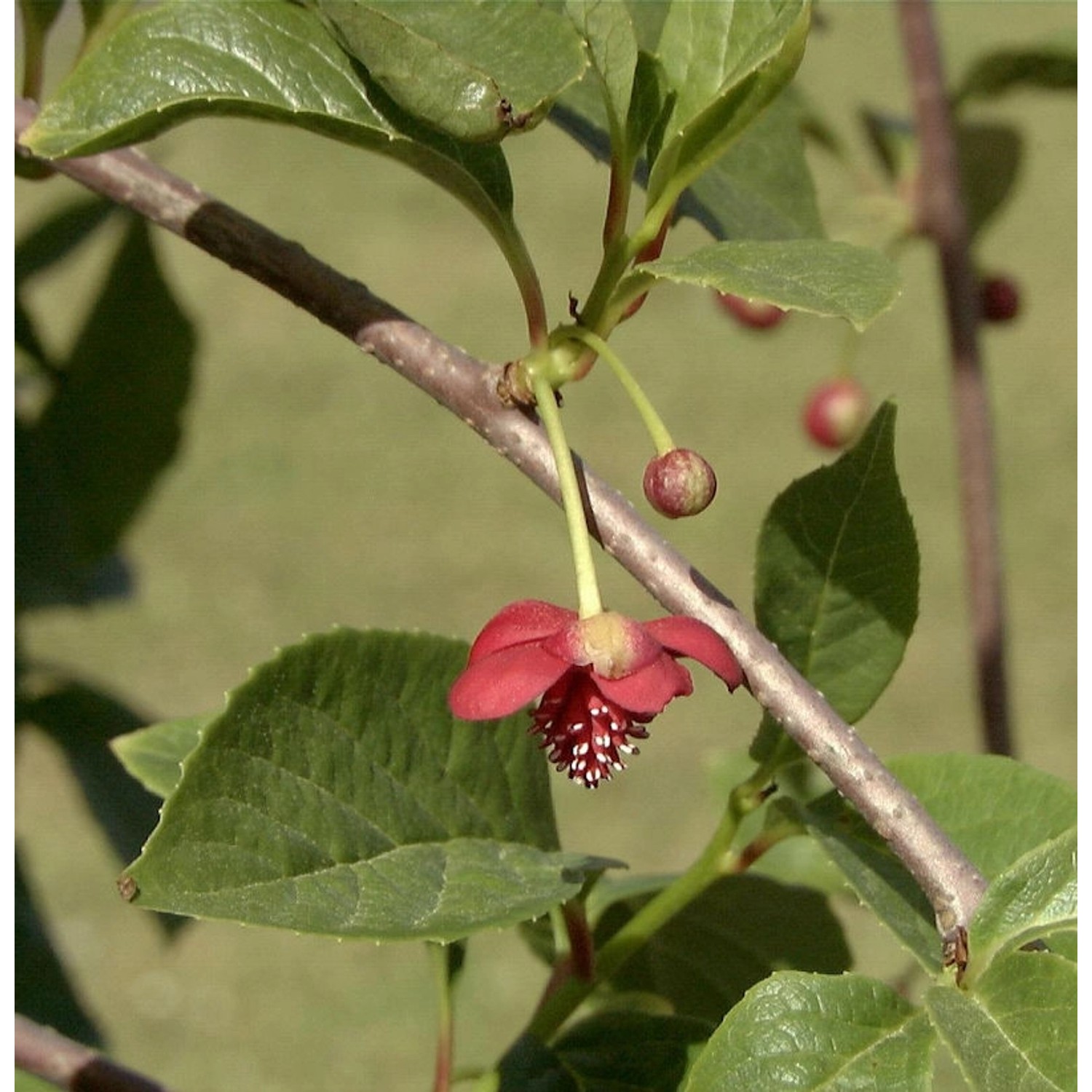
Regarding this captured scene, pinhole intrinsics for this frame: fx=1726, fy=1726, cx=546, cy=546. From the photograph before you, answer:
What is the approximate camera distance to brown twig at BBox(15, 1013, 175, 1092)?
0.62 meters

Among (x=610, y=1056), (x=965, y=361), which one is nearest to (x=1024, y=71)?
(x=965, y=361)

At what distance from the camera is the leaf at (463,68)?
493 mm

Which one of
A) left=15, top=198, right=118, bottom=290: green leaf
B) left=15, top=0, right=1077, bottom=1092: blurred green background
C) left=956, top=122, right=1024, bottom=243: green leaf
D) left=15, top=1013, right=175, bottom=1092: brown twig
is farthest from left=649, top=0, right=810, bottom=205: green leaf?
left=15, top=0, right=1077, bottom=1092: blurred green background

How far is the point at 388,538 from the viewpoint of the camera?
16.4ft

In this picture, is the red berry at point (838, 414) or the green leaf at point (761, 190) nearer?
the green leaf at point (761, 190)

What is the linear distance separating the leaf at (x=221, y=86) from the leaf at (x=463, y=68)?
0.02m

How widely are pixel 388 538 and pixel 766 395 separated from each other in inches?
58.6

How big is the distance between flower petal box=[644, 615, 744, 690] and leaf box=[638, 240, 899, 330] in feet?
0.31

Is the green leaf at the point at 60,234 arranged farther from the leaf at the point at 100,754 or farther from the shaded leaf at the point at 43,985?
the shaded leaf at the point at 43,985

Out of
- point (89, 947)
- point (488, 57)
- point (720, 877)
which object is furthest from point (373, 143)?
point (89, 947)

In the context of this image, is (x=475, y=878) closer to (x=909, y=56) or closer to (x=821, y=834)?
(x=821, y=834)

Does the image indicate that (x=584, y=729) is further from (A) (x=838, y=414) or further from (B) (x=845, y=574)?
(A) (x=838, y=414)

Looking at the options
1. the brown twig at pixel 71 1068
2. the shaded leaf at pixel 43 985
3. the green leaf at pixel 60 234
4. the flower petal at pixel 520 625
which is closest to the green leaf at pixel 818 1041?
the flower petal at pixel 520 625

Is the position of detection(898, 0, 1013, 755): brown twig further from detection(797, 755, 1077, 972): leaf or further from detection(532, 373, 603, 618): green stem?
detection(532, 373, 603, 618): green stem
